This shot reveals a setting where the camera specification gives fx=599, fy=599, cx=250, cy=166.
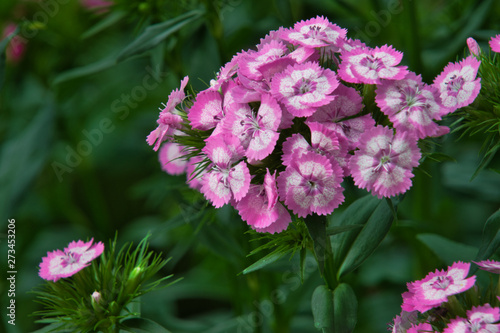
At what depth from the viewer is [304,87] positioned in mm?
941

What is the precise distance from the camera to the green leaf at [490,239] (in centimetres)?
103

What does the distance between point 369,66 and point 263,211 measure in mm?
293

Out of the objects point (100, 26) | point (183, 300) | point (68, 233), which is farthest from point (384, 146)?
point (183, 300)

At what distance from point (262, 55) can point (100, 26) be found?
73cm

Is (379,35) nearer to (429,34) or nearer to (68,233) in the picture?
(429,34)

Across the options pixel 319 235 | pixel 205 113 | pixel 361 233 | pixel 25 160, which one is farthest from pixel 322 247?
pixel 25 160

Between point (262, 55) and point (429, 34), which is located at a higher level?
point (262, 55)

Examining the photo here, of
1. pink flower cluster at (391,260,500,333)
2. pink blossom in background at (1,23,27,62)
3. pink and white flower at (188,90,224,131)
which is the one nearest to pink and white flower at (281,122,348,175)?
pink and white flower at (188,90,224,131)

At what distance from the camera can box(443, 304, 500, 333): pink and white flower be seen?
0.83m

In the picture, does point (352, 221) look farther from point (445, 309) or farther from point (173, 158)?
point (173, 158)

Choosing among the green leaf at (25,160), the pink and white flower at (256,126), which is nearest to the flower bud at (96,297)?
the pink and white flower at (256,126)

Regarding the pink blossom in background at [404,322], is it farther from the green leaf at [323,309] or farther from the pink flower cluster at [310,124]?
the pink flower cluster at [310,124]

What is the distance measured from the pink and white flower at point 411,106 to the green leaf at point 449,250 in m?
0.38

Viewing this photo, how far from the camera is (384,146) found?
3.05 ft
